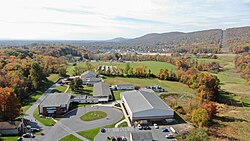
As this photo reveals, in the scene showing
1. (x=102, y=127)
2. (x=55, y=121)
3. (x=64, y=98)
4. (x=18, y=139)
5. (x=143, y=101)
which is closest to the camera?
(x=18, y=139)

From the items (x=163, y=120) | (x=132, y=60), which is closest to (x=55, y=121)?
(x=163, y=120)

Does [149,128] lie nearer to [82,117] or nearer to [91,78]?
[82,117]

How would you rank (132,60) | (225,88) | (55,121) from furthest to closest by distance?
1. (132,60)
2. (225,88)
3. (55,121)

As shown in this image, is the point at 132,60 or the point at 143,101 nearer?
the point at 143,101

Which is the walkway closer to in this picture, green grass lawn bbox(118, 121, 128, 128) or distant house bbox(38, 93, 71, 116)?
distant house bbox(38, 93, 71, 116)

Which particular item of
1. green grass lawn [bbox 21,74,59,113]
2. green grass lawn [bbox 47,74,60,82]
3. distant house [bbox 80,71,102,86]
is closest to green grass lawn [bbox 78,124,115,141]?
green grass lawn [bbox 21,74,59,113]
